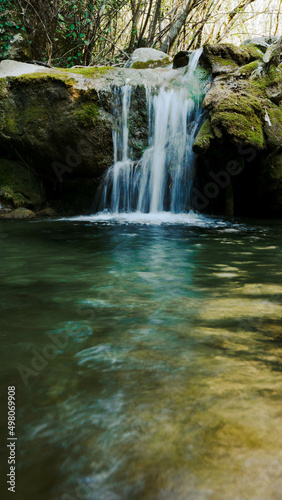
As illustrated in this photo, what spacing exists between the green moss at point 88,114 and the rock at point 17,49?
187 inches

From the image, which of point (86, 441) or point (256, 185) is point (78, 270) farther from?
point (256, 185)

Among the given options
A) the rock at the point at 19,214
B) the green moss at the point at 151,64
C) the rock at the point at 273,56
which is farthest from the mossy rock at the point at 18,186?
the rock at the point at 273,56

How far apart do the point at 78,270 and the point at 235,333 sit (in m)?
1.96

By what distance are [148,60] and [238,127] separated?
20.9 feet

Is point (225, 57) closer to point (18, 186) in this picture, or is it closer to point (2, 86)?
point (2, 86)

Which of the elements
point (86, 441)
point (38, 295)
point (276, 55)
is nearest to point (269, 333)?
point (86, 441)

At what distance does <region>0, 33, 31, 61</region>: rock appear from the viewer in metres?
12.1

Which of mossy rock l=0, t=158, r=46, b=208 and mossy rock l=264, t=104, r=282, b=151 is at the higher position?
mossy rock l=264, t=104, r=282, b=151

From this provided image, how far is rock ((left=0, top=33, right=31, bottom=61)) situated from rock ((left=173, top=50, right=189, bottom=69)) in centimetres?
524

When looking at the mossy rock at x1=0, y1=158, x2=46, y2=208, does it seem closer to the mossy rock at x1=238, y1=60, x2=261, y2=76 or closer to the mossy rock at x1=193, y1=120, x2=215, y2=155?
the mossy rock at x1=193, y1=120, x2=215, y2=155

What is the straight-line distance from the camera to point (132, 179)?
955 centimetres

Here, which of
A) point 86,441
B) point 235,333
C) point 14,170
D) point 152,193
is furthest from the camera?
point 14,170
